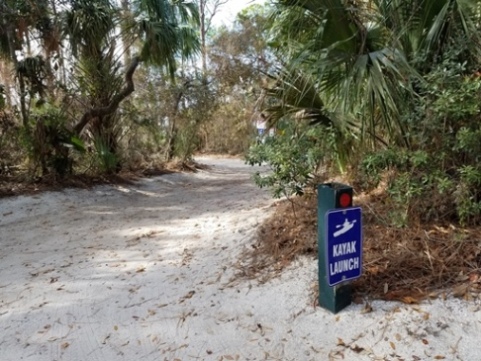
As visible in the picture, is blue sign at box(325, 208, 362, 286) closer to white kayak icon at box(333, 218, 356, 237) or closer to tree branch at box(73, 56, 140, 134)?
white kayak icon at box(333, 218, 356, 237)

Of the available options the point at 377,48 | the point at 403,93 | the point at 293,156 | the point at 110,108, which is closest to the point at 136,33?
the point at 110,108

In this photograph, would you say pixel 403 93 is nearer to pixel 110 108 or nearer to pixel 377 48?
pixel 377 48

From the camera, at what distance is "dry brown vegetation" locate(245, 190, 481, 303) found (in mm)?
2709

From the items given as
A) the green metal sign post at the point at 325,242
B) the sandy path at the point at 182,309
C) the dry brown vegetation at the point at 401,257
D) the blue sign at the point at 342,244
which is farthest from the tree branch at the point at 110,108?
the blue sign at the point at 342,244

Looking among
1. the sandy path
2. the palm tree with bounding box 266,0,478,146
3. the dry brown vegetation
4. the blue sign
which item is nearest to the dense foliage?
the palm tree with bounding box 266,0,478,146

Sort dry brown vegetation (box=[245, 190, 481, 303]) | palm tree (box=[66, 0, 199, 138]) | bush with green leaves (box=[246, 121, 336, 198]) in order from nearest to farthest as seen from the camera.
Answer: dry brown vegetation (box=[245, 190, 481, 303]), bush with green leaves (box=[246, 121, 336, 198]), palm tree (box=[66, 0, 199, 138])

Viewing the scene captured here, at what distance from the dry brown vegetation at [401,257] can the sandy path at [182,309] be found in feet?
0.45

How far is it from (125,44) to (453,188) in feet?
27.6

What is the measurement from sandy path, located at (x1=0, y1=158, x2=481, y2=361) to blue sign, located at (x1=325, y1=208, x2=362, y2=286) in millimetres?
331

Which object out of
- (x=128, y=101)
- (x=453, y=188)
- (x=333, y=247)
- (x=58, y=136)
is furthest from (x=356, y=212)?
(x=128, y=101)

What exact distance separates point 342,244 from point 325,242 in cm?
12

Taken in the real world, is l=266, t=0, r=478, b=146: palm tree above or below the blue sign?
above

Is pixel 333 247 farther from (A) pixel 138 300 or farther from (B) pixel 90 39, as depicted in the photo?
(B) pixel 90 39

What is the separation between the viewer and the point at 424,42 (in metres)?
3.58
